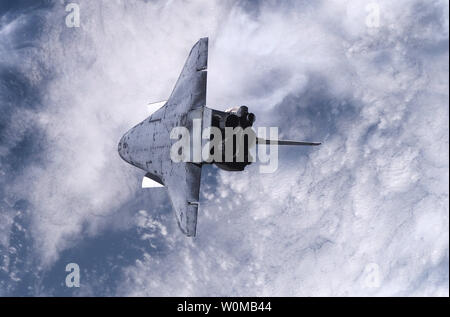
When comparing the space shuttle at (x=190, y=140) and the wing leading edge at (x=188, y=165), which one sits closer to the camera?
the space shuttle at (x=190, y=140)

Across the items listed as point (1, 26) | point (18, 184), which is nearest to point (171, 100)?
point (1, 26)

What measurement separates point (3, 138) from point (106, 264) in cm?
2739

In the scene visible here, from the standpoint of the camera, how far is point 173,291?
45.8 metres

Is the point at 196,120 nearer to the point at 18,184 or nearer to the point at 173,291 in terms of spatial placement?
the point at 18,184

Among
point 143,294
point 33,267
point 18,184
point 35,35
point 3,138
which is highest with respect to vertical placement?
point 35,35

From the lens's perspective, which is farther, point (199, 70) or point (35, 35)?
point (35, 35)

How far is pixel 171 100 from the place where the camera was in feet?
54.1

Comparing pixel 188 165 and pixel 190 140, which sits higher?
pixel 190 140

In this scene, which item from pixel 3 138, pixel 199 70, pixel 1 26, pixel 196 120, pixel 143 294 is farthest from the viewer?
pixel 143 294

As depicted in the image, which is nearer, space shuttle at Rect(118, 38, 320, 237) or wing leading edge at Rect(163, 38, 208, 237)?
space shuttle at Rect(118, 38, 320, 237)

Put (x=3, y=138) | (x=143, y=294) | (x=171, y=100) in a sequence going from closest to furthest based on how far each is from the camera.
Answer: (x=171, y=100), (x=3, y=138), (x=143, y=294)

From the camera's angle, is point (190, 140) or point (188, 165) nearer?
point (190, 140)

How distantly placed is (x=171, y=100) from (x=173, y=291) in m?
42.4

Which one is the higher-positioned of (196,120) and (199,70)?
(199,70)
